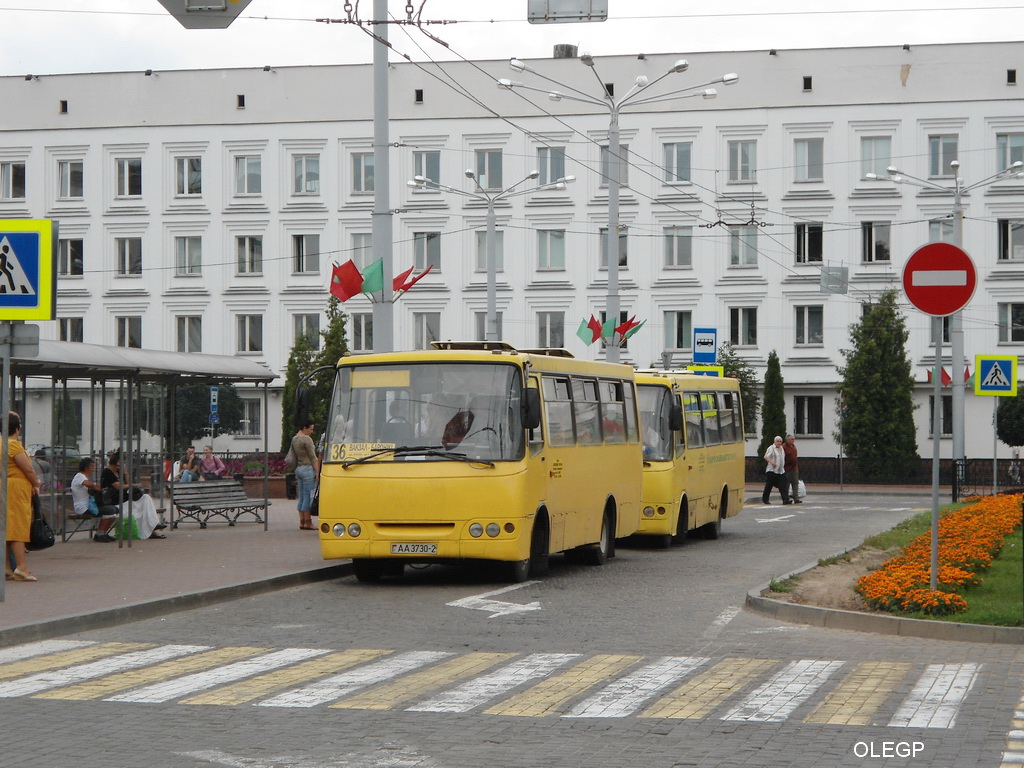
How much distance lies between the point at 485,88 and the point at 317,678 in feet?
181

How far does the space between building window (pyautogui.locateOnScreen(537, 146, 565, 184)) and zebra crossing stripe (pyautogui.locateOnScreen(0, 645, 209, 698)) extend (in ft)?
169

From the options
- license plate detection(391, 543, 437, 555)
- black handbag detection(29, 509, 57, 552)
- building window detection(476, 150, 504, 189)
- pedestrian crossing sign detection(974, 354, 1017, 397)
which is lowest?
license plate detection(391, 543, 437, 555)

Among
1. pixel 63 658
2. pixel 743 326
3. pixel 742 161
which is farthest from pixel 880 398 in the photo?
pixel 63 658

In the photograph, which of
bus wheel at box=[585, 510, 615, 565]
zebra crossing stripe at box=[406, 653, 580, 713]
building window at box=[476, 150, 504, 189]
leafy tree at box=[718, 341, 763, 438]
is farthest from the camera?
building window at box=[476, 150, 504, 189]

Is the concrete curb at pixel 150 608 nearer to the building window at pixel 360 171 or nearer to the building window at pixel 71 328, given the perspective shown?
the building window at pixel 360 171

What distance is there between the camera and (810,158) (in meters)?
61.6

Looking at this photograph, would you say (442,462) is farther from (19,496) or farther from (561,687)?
(561,687)

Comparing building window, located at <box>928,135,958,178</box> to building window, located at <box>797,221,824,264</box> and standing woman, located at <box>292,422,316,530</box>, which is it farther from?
standing woman, located at <box>292,422,316,530</box>

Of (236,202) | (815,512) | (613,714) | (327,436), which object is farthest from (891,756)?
(236,202)

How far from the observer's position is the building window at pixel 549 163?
204ft

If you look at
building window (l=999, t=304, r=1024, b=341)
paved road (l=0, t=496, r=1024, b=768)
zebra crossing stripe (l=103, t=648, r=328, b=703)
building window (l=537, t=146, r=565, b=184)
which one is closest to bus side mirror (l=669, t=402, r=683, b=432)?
paved road (l=0, t=496, r=1024, b=768)

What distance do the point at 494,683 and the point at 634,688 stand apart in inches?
36.5

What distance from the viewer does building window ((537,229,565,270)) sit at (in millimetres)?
62781

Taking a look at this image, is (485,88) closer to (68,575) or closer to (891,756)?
(68,575)
